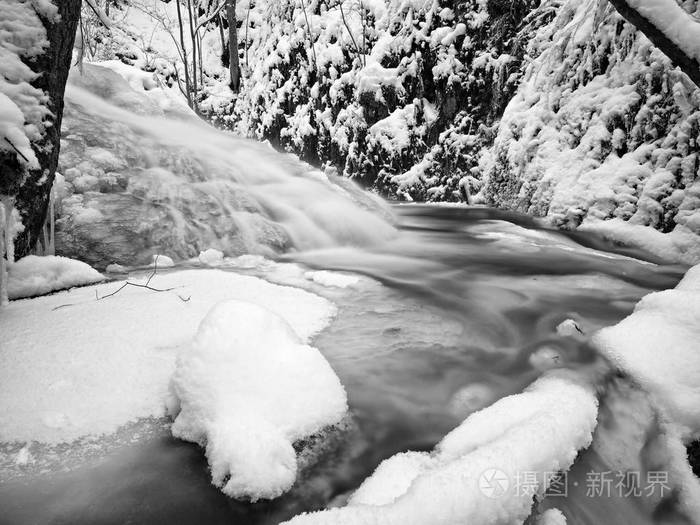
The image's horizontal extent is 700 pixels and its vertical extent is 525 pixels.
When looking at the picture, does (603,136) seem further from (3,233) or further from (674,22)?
(3,233)

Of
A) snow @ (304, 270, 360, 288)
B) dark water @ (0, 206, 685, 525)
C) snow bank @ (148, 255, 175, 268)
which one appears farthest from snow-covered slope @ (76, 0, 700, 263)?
snow bank @ (148, 255, 175, 268)

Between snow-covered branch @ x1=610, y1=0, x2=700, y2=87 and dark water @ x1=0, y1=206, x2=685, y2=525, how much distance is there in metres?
1.52

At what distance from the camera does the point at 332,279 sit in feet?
9.69

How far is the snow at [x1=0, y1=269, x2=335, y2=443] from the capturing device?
1.32 m

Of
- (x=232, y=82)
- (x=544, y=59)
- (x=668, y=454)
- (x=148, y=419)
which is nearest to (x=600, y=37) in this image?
(x=544, y=59)

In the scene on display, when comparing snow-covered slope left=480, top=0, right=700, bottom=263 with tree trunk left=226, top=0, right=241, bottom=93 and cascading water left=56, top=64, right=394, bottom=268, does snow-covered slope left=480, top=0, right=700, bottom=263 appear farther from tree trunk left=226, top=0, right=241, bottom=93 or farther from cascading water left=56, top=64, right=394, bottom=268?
tree trunk left=226, top=0, right=241, bottom=93

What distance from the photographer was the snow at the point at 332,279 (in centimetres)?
289

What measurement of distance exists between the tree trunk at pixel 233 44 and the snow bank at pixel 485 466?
14951 millimetres

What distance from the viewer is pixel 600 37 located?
5.03m

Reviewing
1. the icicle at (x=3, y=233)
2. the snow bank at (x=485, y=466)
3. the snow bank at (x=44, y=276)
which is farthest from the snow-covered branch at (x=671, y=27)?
the snow bank at (x=44, y=276)

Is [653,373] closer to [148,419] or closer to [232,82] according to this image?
[148,419]

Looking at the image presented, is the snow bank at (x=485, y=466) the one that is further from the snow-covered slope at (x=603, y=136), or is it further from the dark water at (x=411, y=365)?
the snow-covered slope at (x=603, y=136)

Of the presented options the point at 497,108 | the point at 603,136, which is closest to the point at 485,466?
the point at 603,136

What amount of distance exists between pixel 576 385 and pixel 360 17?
1041cm
